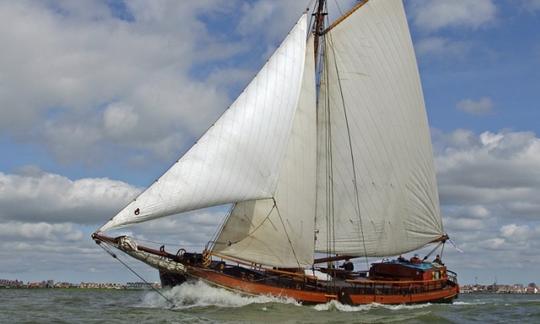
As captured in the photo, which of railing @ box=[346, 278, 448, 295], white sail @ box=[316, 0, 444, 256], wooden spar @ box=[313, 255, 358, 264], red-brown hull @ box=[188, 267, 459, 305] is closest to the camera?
red-brown hull @ box=[188, 267, 459, 305]

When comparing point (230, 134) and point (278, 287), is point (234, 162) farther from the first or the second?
point (278, 287)

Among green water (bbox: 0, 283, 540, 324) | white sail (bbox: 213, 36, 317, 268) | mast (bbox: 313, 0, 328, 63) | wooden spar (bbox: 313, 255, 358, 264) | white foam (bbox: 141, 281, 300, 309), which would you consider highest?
mast (bbox: 313, 0, 328, 63)

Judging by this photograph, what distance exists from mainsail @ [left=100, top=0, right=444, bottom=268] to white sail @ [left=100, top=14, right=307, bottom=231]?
2.3 inches

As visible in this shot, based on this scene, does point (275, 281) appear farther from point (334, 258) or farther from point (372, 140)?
point (372, 140)

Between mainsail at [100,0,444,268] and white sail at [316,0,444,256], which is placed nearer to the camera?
mainsail at [100,0,444,268]

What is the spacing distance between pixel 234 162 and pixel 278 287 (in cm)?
925

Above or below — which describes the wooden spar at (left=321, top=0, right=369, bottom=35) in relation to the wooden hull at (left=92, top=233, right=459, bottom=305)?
above

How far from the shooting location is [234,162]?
3934cm

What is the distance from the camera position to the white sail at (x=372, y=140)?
2026 inches

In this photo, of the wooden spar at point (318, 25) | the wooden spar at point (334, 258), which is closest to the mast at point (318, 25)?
the wooden spar at point (318, 25)

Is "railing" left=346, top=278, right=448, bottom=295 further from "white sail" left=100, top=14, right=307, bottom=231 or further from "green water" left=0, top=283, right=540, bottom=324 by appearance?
"white sail" left=100, top=14, right=307, bottom=231

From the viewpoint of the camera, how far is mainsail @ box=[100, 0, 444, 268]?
39031 mm

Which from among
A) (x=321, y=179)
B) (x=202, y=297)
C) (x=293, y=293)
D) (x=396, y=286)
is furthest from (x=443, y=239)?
(x=202, y=297)

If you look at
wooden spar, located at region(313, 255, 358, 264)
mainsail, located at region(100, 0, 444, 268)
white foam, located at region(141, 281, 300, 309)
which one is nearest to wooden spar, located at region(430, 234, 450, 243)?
mainsail, located at region(100, 0, 444, 268)
